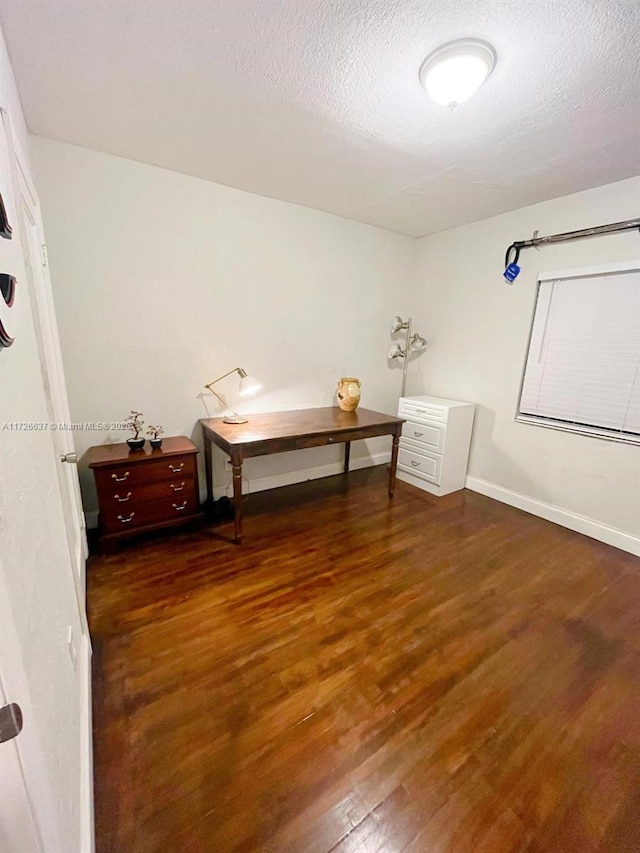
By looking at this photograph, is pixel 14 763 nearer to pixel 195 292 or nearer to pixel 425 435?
pixel 195 292

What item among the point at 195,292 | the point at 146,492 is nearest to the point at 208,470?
the point at 146,492

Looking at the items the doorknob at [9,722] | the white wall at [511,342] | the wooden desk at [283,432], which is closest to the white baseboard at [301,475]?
the wooden desk at [283,432]

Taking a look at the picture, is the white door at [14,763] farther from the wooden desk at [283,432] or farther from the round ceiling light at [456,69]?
the round ceiling light at [456,69]

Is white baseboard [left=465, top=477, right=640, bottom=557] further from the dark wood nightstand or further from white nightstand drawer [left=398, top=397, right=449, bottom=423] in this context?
the dark wood nightstand

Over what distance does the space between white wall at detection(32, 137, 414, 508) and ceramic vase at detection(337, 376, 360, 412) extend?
256mm

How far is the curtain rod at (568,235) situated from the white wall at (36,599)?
317 centimetres

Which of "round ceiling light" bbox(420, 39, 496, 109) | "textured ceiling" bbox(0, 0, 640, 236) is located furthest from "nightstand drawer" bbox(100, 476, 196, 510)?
"round ceiling light" bbox(420, 39, 496, 109)

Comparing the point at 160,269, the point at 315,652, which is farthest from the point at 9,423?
the point at 160,269

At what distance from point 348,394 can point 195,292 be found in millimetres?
1492

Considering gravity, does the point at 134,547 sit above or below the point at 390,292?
below

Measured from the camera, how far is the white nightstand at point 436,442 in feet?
10.2

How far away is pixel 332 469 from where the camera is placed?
358 cm

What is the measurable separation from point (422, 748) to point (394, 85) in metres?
2.63

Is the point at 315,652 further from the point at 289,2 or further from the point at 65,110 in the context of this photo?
the point at 65,110
